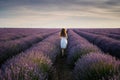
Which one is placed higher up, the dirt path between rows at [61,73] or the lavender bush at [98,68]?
the lavender bush at [98,68]

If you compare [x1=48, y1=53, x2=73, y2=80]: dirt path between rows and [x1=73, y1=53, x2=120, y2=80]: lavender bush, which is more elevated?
[x1=73, y1=53, x2=120, y2=80]: lavender bush

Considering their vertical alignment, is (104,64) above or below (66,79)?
above

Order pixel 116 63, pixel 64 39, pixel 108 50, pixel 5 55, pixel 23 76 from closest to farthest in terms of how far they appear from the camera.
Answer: pixel 23 76, pixel 116 63, pixel 5 55, pixel 108 50, pixel 64 39

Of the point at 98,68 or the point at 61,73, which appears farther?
the point at 61,73

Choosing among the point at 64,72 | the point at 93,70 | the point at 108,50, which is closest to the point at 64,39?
the point at 108,50

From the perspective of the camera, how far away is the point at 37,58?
6.45m

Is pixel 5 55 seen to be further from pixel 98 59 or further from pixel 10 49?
pixel 98 59

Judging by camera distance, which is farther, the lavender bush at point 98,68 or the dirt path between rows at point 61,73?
the dirt path between rows at point 61,73

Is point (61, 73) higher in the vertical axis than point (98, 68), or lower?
lower

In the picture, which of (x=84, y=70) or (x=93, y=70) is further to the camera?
(x=84, y=70)

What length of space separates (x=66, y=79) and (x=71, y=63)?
242 centimetres

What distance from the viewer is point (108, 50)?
1299cm

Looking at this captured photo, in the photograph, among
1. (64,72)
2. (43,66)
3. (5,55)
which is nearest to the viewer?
(43,66)

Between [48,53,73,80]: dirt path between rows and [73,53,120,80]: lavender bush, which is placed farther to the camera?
[48,53,73,80]: dirt path between rows
